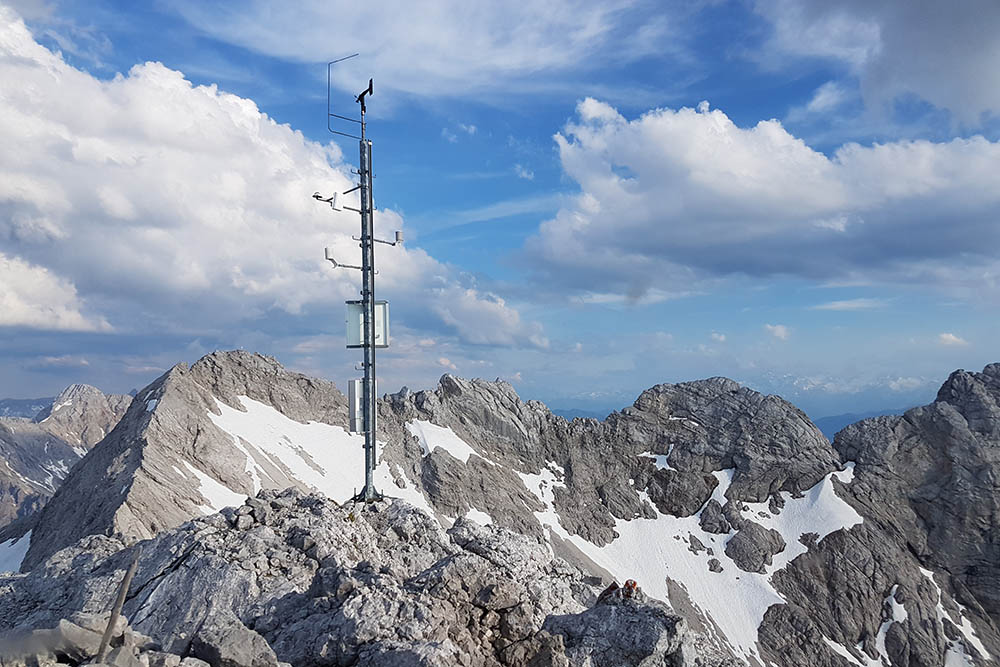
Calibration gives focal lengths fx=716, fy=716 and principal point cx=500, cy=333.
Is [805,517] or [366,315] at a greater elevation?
[366,315]

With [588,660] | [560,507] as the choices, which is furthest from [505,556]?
[560,507]

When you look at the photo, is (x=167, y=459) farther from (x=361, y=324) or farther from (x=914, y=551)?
(x=914, y=551)

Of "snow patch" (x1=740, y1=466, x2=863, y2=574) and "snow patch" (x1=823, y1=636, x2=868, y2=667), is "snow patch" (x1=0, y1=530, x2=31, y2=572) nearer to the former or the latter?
"snow patch" (x1=740, y1=466, x2=863, y2=574)

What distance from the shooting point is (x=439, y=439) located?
92.8 m

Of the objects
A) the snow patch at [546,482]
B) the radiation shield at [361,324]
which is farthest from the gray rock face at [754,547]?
the radiation shield at [361,324]

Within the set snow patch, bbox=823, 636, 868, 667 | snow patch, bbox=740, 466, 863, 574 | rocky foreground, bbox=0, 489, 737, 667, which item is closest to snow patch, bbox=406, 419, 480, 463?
snow patch, bbox=740, 466, 863, 574

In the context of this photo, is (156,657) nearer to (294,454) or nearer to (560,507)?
(294,454)

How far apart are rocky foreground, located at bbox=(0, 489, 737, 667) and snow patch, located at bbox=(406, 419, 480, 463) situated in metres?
71.9

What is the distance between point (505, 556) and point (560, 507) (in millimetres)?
81301

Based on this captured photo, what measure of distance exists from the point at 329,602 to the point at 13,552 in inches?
2205

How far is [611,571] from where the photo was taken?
3430 inches

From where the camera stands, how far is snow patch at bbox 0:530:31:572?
52.1 metres

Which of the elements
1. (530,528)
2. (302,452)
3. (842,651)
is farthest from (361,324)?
(842,651)

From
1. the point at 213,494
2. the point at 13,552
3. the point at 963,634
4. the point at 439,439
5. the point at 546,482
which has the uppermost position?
the point at 439,439
